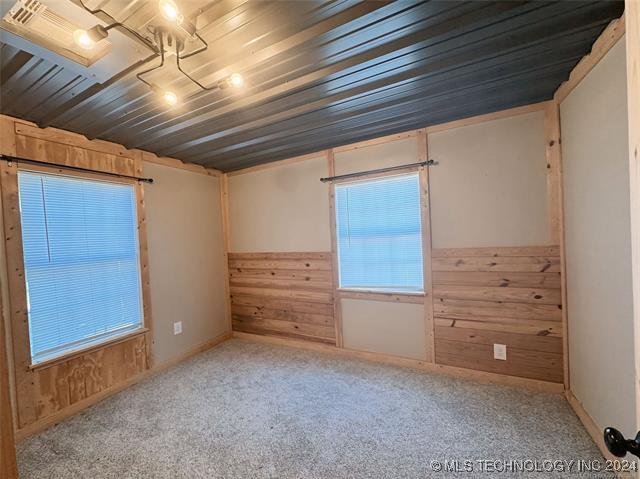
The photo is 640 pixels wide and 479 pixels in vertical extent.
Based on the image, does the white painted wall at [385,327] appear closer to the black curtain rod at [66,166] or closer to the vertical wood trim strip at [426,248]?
the vertical wood trim strip at [426,248]

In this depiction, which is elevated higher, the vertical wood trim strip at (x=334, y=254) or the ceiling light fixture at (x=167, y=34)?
the ceiling light fixture at (x=167, y=34)

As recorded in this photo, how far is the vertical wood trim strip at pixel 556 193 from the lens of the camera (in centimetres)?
220

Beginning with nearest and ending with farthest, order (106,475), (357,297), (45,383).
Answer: (106,475)
(45,383)
(357,297)

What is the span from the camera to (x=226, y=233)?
A: 403cm

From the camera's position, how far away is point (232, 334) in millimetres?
4023

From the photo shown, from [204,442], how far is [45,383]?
143cm

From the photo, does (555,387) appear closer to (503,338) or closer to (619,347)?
(503,338)

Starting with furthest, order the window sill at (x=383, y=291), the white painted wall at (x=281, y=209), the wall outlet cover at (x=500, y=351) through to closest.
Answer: the white painted wall at (x=281, y=209), the window sill at (x=383, y=291), the wall outlet cover at (x=500, y=351)

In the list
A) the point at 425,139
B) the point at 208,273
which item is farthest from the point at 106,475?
the point at 425,139

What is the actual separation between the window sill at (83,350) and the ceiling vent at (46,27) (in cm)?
222

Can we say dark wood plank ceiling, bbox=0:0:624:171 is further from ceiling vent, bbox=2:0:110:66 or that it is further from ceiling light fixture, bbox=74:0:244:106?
ceiling vent, bbox=2:0:110:66

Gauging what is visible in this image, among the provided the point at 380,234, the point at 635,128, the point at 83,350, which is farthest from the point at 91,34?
the point at 380,234

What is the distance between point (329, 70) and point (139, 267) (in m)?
2.66

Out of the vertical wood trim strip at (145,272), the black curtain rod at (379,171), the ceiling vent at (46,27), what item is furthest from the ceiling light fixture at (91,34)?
the black curtain rod at (379,171)
